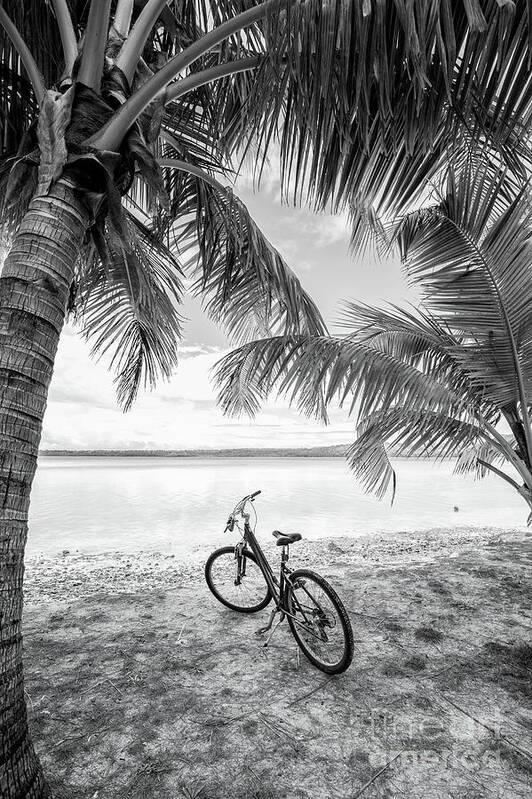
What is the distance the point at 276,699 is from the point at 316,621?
1.95 ft

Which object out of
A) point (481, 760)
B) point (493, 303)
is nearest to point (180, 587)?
point (481, 760)

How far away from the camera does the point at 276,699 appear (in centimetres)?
247

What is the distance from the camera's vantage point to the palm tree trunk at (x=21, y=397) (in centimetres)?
145

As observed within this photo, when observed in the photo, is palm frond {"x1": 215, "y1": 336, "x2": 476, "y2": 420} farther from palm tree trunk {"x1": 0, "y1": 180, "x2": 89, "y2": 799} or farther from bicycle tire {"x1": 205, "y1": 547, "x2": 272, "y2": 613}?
palm tree trunk {"x1": 0, "y1": 180, "x2": 89, "y2": 799}

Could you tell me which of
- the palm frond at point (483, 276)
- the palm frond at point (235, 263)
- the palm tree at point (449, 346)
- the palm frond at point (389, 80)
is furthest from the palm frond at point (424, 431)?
the palm frond at point (389, 80)

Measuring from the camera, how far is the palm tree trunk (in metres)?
1.45

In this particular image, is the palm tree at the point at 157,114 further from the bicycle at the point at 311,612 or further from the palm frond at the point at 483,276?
the bicycle at the point at 311,612

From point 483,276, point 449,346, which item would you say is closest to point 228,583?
point 449,346

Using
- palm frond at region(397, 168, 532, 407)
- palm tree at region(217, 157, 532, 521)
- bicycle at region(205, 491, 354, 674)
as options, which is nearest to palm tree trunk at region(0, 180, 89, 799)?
bicycle at region(205, 491, 354, 674)

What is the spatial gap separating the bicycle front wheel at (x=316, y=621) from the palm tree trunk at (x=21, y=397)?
1.80m

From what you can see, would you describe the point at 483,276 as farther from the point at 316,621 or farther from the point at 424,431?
the point at 316,621

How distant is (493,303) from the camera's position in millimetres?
3334

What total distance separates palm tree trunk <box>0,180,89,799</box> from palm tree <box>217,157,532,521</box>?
8.64 ft

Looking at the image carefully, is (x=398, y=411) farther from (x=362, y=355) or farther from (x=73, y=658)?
(x=73, y=658)
